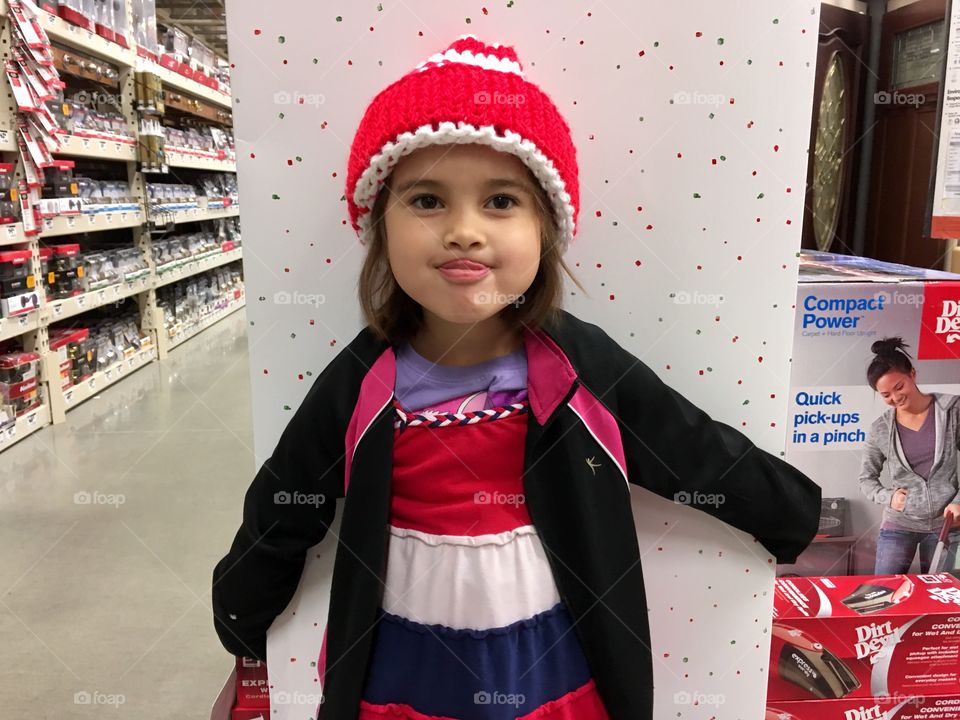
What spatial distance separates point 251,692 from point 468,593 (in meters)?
0.56

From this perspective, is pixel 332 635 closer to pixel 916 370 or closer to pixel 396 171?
pixel 396 171

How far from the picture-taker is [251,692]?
3.77 ft

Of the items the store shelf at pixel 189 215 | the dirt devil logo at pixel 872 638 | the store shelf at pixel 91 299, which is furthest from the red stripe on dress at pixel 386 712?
the store shelf at pixel 189 215

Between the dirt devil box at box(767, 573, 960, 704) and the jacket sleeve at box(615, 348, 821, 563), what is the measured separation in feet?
1.23

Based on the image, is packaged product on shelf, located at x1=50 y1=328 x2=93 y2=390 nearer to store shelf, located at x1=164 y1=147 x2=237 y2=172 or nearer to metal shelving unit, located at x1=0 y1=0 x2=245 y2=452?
metal shelving unit, located at x1=0 y1=0 x2=245 y2=452

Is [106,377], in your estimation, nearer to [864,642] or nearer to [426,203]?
[426,203]

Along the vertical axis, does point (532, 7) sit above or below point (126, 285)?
above

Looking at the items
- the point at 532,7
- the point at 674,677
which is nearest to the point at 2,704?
the point at 674,677

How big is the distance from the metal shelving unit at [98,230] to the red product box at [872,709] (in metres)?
2.25

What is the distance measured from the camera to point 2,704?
60.6 inches

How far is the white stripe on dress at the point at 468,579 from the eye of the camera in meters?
0.82

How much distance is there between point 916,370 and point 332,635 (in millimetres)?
1079

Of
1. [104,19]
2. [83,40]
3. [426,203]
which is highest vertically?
[104,19]

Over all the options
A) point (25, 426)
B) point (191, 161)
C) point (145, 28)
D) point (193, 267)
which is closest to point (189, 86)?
point (191, 161)
